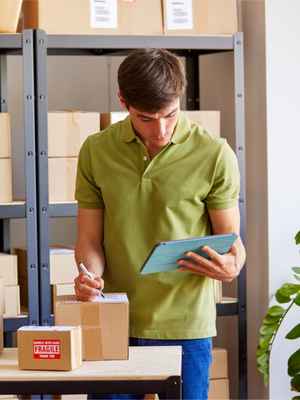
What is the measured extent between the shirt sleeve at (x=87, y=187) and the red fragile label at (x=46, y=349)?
0.41 metres

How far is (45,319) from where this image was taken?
360cm

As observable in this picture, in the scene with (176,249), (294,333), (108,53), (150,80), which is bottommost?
(294,333)

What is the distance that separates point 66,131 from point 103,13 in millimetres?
461

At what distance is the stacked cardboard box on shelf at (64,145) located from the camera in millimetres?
3578

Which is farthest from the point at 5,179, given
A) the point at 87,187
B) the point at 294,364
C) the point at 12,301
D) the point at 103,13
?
the point at 294,364

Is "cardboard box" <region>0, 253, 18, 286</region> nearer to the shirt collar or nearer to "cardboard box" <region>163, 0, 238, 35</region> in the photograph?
"cardboard box" <region>163, 0, 238, 35</region>

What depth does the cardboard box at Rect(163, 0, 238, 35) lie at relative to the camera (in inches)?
146

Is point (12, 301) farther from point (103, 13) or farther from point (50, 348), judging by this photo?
point (50, 348)

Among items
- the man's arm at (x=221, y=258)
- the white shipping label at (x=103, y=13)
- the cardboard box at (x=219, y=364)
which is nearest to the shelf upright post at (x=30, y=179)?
the white shipping label at (x=103, y=13)

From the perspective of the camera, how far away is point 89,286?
2.41 metres

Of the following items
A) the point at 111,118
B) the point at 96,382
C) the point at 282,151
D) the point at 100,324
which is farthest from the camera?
the point at 282,151

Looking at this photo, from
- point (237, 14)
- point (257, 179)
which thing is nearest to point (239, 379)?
point (257, 179)

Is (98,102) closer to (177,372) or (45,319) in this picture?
(45,319)

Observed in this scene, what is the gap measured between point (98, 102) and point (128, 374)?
2140 millimetres
